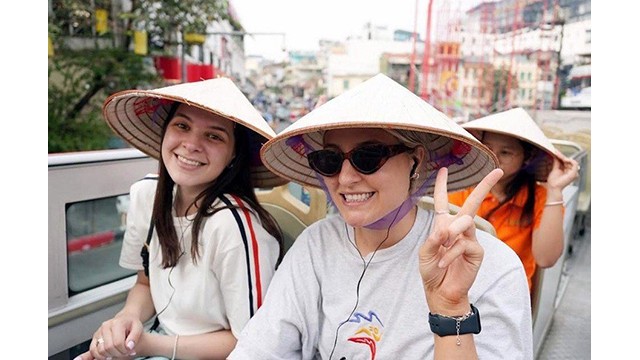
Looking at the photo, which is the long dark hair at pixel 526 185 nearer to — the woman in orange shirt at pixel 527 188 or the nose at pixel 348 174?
the woman in orange shirt at pixel 527 188

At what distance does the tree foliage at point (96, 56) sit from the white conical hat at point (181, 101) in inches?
191

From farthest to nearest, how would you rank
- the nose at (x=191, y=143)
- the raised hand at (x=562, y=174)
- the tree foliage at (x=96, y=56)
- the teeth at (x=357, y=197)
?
the tree foliage at (x=96, y=56), the raised hand at (x=562, y=174), the nose at (x=191, y=143), the teeth at (x=357, y=197)

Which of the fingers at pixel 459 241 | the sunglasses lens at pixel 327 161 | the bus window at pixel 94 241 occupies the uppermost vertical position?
the sunglasses lens at pixel 327 161

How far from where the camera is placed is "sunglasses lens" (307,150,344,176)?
3.56 feet

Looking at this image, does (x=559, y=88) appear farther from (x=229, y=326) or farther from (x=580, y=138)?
(x=229, y=326)

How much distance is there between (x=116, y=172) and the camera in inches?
76.3

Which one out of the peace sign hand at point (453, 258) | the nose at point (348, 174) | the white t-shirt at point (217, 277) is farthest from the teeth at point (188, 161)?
the peace sign hand at point (453, 258)

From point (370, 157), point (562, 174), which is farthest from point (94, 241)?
point (562, 174)

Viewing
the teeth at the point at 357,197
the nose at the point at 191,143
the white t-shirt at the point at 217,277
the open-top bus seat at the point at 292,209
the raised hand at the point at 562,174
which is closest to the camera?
the teeth at the point at 357,197

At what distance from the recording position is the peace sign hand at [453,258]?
2.84 feet

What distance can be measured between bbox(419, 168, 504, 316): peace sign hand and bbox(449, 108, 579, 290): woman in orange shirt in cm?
103

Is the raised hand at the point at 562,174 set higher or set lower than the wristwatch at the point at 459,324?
higher

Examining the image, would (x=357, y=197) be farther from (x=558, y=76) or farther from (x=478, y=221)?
(x=558, y=76)

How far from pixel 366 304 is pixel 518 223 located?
3.49 ft
